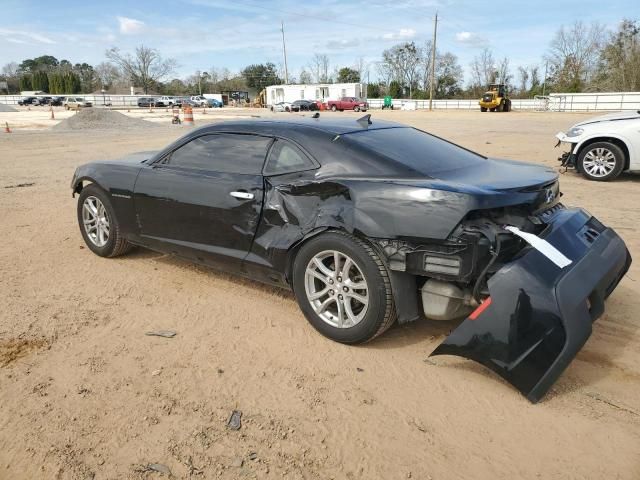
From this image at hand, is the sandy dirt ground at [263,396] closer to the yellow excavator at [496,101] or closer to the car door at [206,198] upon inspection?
the car door at [206,198]

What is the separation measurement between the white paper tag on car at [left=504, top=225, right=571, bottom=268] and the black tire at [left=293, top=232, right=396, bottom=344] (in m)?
0.79

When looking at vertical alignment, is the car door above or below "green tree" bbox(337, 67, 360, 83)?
below

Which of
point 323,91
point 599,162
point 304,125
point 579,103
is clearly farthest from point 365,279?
point 323,91

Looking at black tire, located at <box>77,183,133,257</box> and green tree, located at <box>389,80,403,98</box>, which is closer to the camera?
black tire, located at <box>77,183,133,257</box>

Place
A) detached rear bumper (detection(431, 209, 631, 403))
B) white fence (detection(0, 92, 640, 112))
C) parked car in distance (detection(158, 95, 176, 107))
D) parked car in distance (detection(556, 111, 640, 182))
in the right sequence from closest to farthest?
detached rear bumper (detection(431, 209, 631, 403)), parked car in distance (detection(556, 111, 640, 182)), white fence (detection(0, 92, 640, 112)), parked car in distance (detection(158, 95, 176, 107))

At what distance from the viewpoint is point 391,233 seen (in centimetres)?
297

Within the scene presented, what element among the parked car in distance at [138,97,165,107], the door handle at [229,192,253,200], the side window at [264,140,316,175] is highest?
the parked car in distance at [138,97,165,107]

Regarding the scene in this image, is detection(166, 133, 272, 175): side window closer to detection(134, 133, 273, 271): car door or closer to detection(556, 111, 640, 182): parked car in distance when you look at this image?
detection(134, 133, 273, 271): car door

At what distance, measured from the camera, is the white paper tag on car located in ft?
9.41

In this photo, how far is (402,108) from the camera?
5784 centimetres

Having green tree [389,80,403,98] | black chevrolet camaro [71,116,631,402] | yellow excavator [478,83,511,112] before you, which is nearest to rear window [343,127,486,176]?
black chevrolet camaro [71,116,631,402]

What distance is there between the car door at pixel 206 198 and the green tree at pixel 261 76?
10790cm

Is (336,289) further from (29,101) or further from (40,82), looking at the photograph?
(40,82)

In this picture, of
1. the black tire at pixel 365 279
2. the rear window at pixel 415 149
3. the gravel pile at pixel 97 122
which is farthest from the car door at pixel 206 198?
the gravel pile at pixel 97 122
